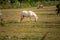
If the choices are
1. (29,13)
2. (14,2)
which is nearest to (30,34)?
(29,13)

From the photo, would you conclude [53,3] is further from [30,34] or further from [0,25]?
[30,34]

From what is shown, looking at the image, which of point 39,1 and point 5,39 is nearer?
point 5,39

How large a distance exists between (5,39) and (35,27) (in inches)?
98.5

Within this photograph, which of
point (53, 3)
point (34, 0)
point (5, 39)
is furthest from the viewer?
point (34, 0)

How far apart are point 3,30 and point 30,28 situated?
987 millimetres

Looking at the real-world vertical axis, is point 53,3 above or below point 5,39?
below

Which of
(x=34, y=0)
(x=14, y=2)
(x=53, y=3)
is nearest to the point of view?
(x=14, y=2)

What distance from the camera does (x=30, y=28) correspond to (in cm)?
861

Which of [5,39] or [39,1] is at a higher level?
[5,39]

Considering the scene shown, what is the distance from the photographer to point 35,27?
28.6ft

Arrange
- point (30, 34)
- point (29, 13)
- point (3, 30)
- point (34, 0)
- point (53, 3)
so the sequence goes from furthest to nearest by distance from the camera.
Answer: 1. point (34, 0)
2. point (53, 3)
3. point (29, 13)
4. point (3, 30)
5. point (30, 34)

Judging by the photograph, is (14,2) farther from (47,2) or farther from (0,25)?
(0,25)

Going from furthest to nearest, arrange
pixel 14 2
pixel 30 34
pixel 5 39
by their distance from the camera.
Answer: pixel 14 2 → pixel 30 34 → pixel 5 39

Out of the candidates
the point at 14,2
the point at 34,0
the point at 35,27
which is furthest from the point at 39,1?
the point at 35,27
